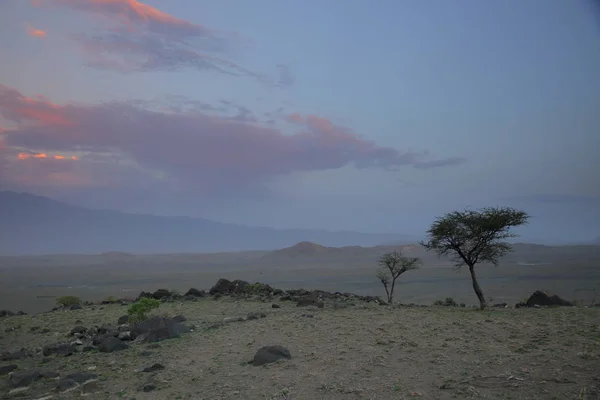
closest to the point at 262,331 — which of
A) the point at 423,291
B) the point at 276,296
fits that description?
the point at 276,296

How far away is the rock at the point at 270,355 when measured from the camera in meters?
11.5

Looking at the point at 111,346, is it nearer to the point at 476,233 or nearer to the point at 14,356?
the point at 14,356

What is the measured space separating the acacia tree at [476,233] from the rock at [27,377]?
19.1 metres

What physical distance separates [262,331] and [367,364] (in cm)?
554

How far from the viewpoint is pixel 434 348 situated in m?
11.8

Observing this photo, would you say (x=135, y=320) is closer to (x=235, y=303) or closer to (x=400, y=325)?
(x=235, y=303)

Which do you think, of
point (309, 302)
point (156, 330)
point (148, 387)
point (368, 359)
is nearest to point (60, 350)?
point (156, 330)

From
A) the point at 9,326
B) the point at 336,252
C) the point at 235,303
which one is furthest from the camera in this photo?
the point at 336,252

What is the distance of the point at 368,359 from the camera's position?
11188 millimetres

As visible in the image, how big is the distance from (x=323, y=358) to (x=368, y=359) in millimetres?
1218

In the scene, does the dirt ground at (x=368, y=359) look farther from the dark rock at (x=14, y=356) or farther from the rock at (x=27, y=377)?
the dark rock at (x=14, y=356)

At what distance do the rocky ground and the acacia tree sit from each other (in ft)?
20.2

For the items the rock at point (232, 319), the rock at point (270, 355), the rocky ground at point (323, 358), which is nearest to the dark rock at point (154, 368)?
the rocky ground at point (323, 358)

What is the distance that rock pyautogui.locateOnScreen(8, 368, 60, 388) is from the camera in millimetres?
10805
